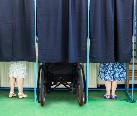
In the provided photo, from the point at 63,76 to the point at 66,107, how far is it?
472 mm

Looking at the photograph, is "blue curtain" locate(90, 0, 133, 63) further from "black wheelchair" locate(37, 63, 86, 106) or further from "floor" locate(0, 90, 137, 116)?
"floor" locate(0, 90, 137, 116)

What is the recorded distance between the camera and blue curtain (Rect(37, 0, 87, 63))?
171 inches

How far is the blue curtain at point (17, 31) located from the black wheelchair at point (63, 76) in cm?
34

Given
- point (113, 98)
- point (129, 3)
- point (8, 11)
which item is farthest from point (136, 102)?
point (8, 11)

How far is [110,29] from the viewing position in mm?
4387

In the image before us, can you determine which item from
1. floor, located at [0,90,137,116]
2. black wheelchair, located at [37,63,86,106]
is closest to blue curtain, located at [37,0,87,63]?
black wheelchair, located at [37,63,86,106]

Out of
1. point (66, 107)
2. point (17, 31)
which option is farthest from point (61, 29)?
point (66, 107)

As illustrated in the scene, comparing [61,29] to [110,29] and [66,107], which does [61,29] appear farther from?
[66,107]

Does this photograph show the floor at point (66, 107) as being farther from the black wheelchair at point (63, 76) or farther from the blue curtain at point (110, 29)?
the blue curtain at point (110, 29)

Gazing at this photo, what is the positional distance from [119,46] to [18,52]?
1.60 metres

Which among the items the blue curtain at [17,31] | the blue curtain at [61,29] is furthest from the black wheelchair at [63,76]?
the blue curtain at [17,31]

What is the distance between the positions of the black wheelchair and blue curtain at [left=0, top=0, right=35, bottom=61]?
344 millimetres

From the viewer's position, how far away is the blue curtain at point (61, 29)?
4332 millimetres

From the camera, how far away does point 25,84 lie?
16.8 feet
